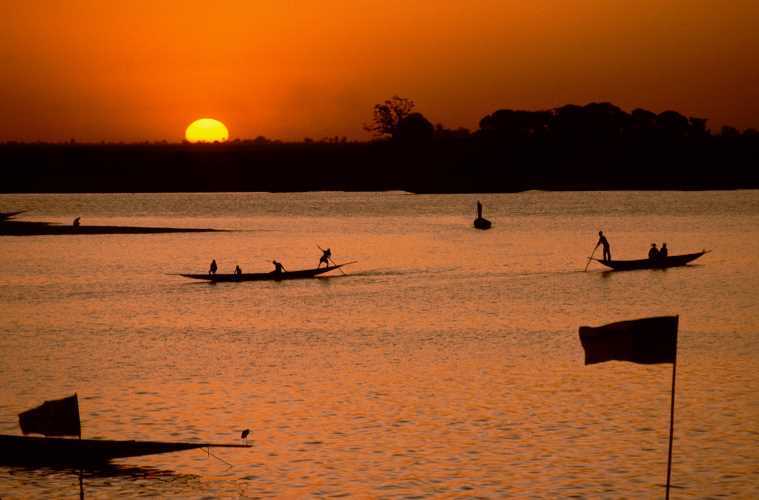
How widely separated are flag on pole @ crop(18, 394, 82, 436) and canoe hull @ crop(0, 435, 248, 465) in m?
3.77

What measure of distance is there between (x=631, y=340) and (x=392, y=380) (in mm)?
17990

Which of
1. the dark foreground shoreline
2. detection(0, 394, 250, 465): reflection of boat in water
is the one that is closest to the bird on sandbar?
detection(0, 394, 250, 465): reflection of boat in water

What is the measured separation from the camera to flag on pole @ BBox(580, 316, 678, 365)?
706 inches

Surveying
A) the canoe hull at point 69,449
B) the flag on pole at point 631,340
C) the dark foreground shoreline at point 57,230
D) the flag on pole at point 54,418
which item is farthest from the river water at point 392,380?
the dark foreground shoreline at point 57,230

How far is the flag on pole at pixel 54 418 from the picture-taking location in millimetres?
18703

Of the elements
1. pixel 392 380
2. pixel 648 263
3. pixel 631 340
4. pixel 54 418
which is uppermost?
pixel 631 340

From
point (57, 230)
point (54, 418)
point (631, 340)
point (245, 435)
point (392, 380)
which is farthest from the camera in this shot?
point (57, 230)

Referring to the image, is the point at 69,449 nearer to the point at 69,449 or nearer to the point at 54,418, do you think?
the point at 69,449

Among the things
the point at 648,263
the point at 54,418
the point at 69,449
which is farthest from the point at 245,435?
the point at 648,263

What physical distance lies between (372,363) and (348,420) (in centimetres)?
1013

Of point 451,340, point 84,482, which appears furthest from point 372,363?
point 84,482

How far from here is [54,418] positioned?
18.8 metres

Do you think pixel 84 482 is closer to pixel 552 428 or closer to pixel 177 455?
pixel 177 455

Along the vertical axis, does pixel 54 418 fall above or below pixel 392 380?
above
